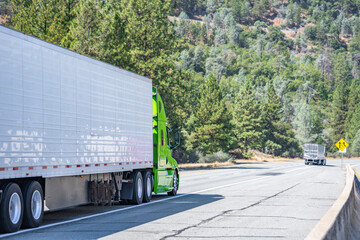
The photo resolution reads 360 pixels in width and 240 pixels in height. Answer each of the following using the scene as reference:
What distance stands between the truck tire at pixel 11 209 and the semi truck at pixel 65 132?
0.02m

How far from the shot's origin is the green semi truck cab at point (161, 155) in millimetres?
19359

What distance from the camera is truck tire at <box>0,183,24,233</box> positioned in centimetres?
1039

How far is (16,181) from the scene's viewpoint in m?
11.2

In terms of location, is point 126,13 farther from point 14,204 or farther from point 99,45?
point 14,204

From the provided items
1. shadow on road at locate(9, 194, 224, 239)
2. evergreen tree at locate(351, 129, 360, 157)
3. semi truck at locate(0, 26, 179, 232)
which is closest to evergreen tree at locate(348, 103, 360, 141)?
evergreen tree at locate(351, 129, 360, 157)

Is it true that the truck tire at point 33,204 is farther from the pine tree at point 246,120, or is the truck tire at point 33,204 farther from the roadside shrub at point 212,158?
the pine tree at point 246,120

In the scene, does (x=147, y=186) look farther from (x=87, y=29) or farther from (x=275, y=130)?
(x=275, y=130)

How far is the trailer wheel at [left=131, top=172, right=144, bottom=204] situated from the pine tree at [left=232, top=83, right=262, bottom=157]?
3019 inches

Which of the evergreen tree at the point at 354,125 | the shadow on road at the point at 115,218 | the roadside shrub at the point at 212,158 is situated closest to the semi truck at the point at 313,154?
the roadside shrub at the point at 212,158

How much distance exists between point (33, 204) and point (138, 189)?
606 cm

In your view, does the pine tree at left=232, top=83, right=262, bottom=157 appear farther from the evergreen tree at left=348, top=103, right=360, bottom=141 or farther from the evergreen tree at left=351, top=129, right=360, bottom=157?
the evergreen tree at left=348, top=103, right=360, bottom=141

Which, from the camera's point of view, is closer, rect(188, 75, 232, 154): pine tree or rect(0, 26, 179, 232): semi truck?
rect(0, 26, 179, 232): semi truck

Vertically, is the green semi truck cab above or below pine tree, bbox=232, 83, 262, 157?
below

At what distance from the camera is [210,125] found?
231 ft
